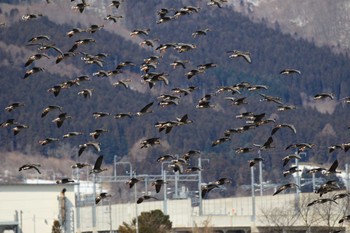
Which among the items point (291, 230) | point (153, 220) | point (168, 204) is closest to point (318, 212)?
point (291, 230)

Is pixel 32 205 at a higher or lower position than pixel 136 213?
higher

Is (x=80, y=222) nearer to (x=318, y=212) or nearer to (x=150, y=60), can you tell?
(x=318, y=212)

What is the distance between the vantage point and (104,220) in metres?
114

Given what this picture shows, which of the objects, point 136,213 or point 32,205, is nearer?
point 136,213

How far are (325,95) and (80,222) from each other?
6376cm

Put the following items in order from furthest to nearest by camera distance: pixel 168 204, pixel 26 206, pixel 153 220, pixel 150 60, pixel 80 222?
pixel 168 204, pixel 80 222, pixel 153 220, pixel 26 206, pixel 150 60

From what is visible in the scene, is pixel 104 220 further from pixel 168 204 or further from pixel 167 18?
pixel 167 18

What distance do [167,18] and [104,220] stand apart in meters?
68.5

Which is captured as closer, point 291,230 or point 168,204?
point 291,230

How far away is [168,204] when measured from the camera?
121 m

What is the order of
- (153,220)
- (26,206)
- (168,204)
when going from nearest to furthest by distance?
(26,206)
(153,220)
(168,204)

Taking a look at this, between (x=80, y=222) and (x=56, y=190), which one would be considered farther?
(x=80, y=222)

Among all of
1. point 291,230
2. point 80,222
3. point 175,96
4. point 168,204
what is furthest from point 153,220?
point 175,96

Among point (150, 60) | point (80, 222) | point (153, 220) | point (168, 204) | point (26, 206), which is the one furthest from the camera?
point (168, 204)
